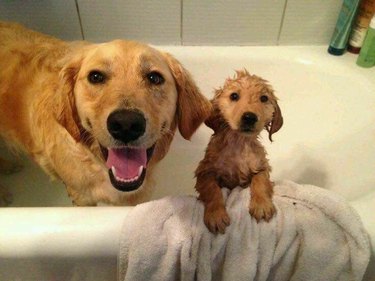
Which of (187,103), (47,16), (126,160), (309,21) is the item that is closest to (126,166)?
(126,160)

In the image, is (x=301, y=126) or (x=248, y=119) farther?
(x=301, y=126)

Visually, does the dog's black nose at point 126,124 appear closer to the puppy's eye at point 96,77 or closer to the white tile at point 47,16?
the puppy's eye at point 96,77

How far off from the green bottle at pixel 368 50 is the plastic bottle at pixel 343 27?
0.28 ft

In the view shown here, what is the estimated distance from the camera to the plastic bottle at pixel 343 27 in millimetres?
1391

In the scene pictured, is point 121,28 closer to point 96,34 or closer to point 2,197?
point 96,34

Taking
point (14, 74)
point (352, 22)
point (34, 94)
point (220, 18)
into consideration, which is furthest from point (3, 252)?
point (352, 22)

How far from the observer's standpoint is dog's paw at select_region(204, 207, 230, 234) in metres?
0.80

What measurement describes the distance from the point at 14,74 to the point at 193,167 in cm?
92

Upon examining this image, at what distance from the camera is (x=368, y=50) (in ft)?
4.65

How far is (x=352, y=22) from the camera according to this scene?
1456 mm

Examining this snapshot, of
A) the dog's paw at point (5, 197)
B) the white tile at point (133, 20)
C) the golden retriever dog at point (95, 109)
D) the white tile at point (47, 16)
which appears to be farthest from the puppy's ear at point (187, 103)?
the dog's paw at point (5, 197)

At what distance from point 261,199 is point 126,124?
386mm

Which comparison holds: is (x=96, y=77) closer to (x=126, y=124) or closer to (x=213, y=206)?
(x=126, y=124)

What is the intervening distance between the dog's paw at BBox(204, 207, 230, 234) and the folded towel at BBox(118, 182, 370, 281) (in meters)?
0.02
